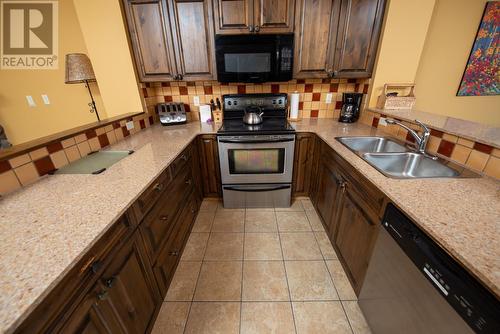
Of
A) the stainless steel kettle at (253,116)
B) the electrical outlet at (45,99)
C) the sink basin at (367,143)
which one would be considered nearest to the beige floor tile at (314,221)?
the sink basin at (367,143)

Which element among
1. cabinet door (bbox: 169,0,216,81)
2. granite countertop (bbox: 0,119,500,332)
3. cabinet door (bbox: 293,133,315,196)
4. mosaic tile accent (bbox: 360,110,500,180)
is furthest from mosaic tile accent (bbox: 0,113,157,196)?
mosaic tile accent (bbox: 360,110,500,180)

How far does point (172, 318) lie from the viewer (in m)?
1.24

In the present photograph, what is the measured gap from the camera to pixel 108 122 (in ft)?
5.25

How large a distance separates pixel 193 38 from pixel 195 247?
6.25 feet

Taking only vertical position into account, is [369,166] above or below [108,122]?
below

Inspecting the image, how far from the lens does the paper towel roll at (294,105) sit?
2188 mm

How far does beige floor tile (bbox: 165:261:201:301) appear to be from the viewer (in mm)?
→ 1370

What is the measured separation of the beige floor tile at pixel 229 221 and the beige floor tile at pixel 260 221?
0.20 feet

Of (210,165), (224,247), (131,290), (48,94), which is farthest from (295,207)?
(48,94)

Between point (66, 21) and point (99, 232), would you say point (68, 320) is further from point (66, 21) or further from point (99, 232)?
point (66, 21)

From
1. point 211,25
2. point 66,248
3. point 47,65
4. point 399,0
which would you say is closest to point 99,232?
point 66,248

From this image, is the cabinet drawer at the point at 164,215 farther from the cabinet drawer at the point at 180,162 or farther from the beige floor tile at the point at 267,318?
the beige floor tile at the point at 267,318

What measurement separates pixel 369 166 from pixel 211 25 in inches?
69.3

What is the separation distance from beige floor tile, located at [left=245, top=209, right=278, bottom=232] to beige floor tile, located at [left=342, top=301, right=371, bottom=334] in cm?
80
